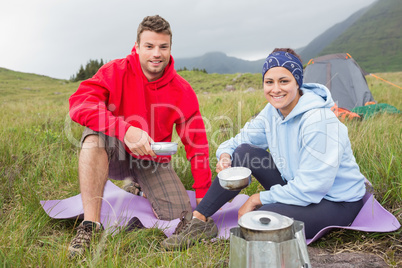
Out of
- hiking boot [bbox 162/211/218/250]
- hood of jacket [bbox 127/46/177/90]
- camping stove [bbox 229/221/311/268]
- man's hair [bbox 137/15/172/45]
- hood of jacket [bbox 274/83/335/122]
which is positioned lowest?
hiking boot [bbox 162/211/218/250]

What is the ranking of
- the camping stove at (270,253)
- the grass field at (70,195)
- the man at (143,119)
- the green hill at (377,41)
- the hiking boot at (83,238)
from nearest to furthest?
the camping stove at (270,253), the grass field at (70,195), the hiking boot at (83,238), the man at (143,119), the green hill at (377,41)

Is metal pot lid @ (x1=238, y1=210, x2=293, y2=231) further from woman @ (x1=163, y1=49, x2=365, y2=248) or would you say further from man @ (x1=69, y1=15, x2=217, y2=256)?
man @ (x1=69, y1=15, x2=217, y2=256)

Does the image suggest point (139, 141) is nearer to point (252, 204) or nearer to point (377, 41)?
point (252, 204)

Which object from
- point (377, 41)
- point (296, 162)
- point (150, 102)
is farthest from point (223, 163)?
point (377, 41)

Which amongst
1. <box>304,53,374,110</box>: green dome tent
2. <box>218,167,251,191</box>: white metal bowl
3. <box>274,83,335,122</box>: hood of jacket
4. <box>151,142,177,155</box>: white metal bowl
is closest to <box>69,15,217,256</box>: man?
<box>151,142,177,155</box>: white metal bowl

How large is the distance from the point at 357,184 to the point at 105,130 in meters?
1.66

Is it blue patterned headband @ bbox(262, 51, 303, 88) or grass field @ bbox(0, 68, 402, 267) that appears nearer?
grass field @ bbox(0, 68, 402, 267)

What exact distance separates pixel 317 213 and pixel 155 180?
137cm

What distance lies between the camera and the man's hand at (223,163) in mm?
2328

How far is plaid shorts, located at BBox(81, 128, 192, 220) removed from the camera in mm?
2658

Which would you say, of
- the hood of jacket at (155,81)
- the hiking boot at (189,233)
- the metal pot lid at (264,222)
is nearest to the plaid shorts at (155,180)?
the hiking boot at (189,233)

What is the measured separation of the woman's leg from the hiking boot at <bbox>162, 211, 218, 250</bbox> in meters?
0.41

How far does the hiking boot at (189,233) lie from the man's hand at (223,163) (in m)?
0.35

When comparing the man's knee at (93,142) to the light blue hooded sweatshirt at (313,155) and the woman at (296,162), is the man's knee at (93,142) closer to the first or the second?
the woman at (296,162)
